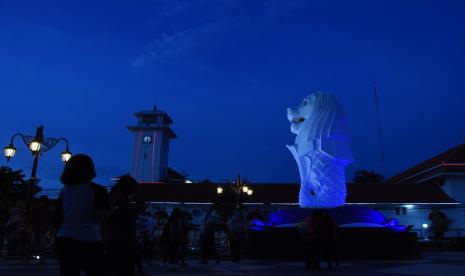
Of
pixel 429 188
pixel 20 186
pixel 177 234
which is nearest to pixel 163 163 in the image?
pixel 20 186

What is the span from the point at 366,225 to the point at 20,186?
34702 millimetres

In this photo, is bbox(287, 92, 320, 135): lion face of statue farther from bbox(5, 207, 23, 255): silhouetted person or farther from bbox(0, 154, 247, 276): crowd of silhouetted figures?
bbox(0, 154, 247, 276): crowd of silhouetted figures

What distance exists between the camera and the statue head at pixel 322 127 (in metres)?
14.8

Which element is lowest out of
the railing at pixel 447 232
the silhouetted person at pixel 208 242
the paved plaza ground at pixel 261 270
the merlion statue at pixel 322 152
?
the paved plaza ground at pixel 261 270

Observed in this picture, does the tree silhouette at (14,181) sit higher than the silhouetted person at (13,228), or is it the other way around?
the tree silhouette at (14,181)

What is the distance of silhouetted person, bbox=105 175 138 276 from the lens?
13.6 ft

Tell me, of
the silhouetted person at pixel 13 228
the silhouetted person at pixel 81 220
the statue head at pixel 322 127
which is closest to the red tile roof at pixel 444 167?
the statue head at pixel 322 127

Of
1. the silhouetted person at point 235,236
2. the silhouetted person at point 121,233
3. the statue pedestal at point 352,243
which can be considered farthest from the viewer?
the statue pedestal at point 352,243

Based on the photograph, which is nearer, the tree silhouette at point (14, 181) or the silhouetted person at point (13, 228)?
the silhouetted person at point (13, 228)

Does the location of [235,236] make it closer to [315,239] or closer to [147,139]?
[315,239]

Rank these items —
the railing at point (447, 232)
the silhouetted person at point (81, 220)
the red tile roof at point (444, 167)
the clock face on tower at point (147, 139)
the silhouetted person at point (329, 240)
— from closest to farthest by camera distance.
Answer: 1. the silhouetted person at point (81, 220)
2. the silhouetted person at point (329, 240)
3. the railing at point (447, 232)
4. the red tile roof at point (444, 167)
5. the clock face on tower at point (147, 139)

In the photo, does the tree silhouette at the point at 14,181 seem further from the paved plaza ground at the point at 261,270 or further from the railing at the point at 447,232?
the railing at the point at 447,232

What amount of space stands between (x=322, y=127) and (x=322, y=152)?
92 centimetres

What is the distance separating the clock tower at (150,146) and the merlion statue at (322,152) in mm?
36022
